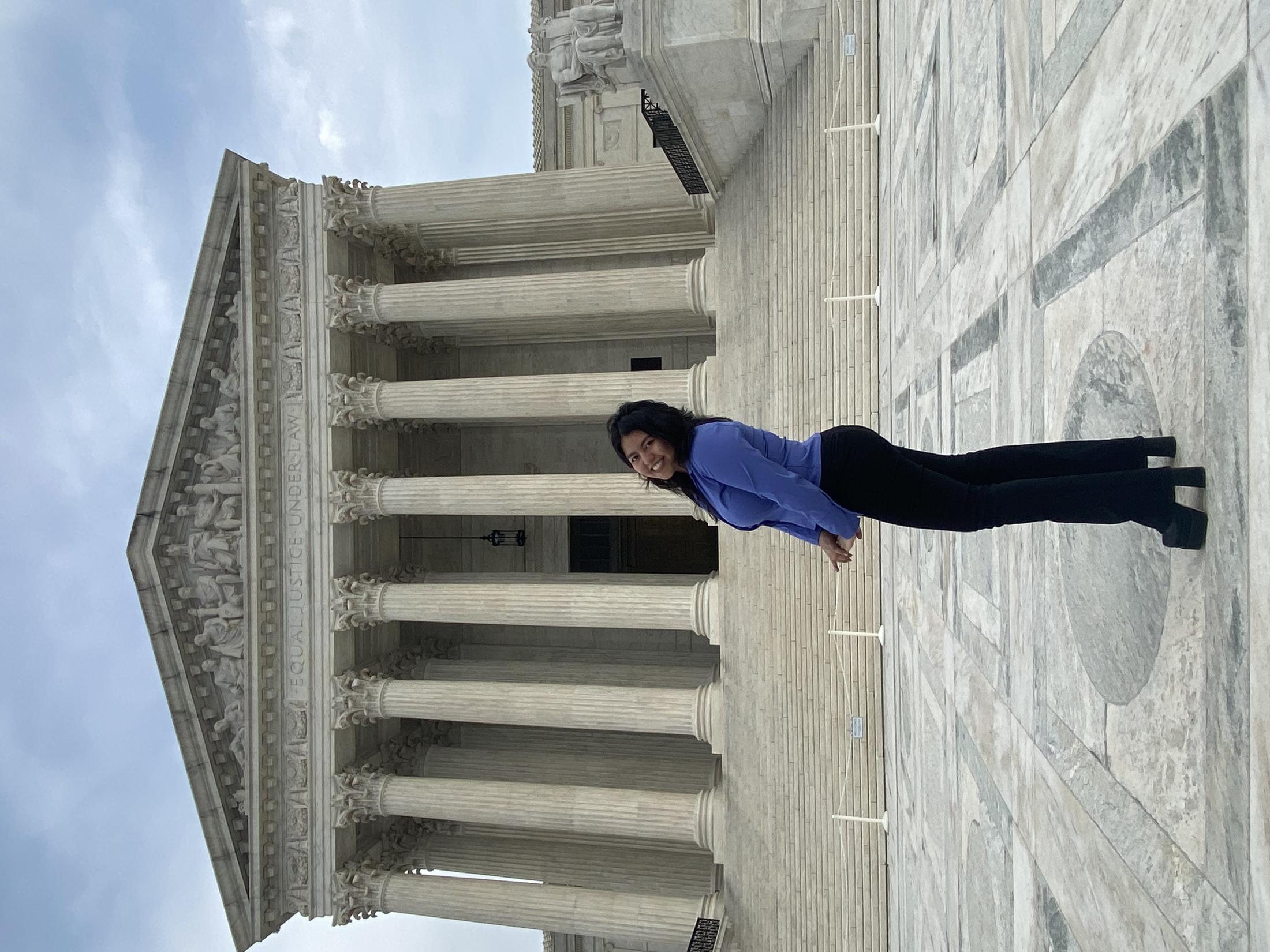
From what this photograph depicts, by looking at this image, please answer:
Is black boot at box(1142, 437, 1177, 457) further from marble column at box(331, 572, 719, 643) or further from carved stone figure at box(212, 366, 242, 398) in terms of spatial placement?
carved stone figure at box(212, 366, 242, 398)

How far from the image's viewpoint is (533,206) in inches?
633

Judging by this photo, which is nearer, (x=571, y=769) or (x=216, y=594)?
(x=216, y=594)

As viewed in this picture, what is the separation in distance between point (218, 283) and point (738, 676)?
38.4ft

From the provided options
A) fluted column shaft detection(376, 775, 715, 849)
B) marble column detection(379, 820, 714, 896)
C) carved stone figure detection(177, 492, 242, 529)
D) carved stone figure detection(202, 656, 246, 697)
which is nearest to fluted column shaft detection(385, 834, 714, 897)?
marble column detection(379, 820, 714, 896)

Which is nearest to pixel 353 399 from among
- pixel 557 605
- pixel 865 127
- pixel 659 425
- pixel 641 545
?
pixel 557 605

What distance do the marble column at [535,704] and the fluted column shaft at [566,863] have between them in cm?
296

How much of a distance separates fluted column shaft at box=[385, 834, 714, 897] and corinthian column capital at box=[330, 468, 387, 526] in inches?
281

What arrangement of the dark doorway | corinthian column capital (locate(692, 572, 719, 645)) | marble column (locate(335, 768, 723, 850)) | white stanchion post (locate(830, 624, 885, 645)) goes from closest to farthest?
white stanchion post (locate(830, 624, 885, 645)), corinthian column capital (locate(692, 572, 719, 645)), marble column (locate(335, 768, 723, 850)), the dark doorway

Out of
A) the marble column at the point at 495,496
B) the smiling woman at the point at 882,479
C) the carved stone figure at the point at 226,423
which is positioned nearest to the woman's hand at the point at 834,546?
→ the smiling woman at the point at 882,479

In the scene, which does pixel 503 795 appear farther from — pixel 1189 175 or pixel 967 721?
pixel 1189 175

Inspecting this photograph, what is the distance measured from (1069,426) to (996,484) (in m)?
0.55

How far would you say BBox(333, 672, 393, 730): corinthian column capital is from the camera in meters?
16.3

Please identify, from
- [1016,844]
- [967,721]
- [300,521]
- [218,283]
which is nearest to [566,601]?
[300,521]

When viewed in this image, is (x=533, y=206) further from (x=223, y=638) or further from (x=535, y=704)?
(x=223, y=638)
